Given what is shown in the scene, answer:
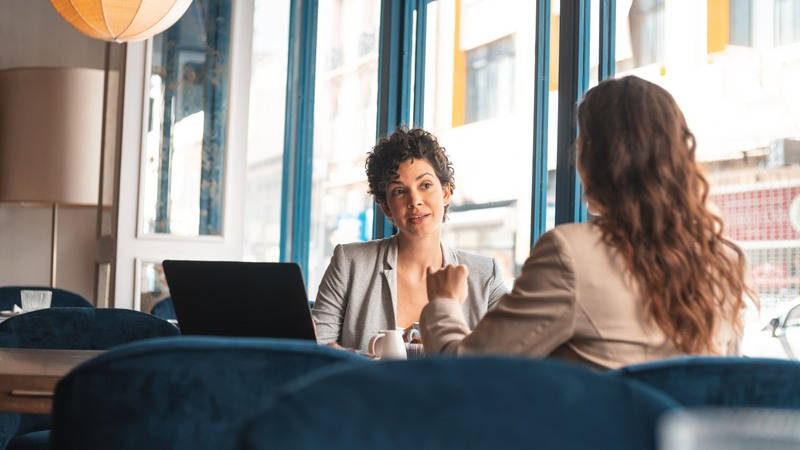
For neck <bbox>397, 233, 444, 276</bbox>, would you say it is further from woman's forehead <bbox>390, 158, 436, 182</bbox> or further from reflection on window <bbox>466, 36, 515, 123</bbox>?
reflection on window <bbox>466, 36, 515, 123</bbox>

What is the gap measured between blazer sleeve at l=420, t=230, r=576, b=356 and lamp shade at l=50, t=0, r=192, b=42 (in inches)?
104

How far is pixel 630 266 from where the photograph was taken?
142 centimetres

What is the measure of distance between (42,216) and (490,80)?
3.72 m

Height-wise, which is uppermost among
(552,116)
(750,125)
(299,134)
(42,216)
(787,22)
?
(299,134)

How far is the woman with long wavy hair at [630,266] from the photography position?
1408 mm

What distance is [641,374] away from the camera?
3.49ft

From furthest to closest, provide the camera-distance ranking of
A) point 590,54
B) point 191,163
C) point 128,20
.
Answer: point 191,163, point 128,20, point 590,54

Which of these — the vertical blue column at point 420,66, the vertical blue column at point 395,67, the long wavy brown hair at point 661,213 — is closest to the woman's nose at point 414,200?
the long wavy brown hair at point 661,213

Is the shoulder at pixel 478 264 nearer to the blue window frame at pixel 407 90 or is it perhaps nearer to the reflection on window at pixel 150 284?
the blue window frame at pixel 407 90

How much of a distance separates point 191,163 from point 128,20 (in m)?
1.82

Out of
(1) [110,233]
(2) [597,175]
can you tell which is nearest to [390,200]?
(2) [597,175]

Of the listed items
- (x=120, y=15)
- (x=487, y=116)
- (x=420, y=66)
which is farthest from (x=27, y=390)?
(x=420, y=66)

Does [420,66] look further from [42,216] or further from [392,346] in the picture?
[42,216]

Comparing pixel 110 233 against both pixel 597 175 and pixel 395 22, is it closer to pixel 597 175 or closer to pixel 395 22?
pixel 395 22
